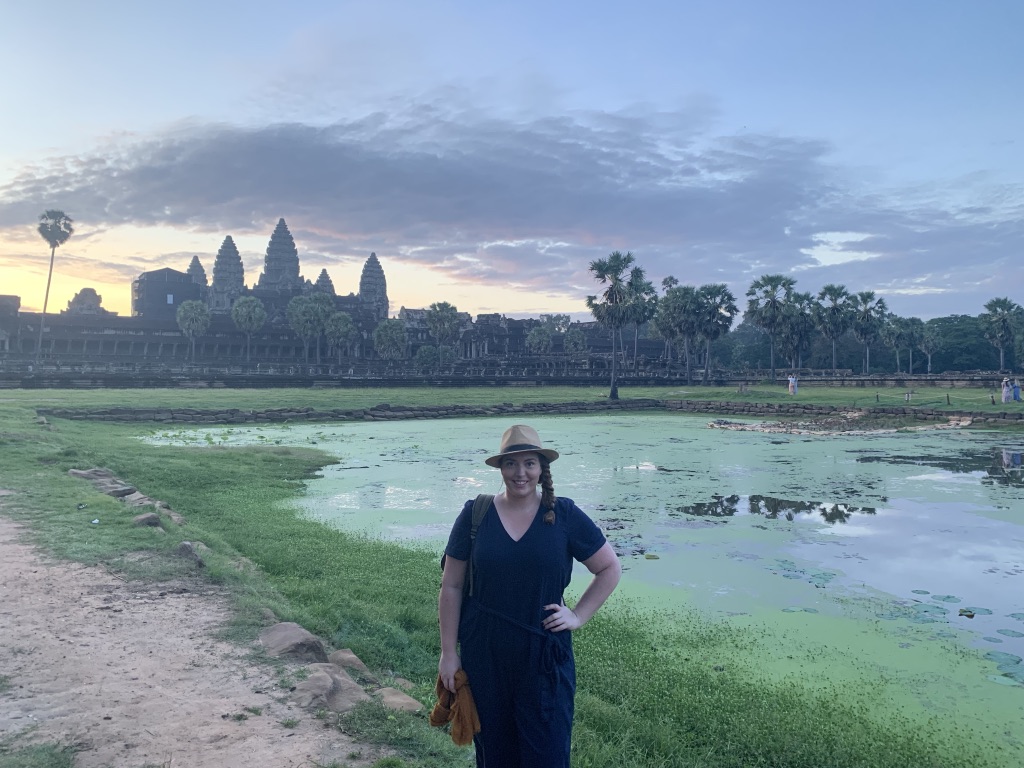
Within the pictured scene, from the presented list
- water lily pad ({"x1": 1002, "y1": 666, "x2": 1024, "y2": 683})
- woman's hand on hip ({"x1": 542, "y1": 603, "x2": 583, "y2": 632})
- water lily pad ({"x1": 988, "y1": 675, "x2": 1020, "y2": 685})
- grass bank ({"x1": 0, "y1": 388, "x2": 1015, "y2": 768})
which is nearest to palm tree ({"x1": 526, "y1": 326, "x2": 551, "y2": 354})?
grass bank ({"x1": 0, "y1": 388, "x2": 1015, "y2": 768})

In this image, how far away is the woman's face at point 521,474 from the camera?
321 cm

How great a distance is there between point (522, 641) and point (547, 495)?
0.63 m

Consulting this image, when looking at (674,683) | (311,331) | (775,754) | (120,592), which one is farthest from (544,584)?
(311,331)

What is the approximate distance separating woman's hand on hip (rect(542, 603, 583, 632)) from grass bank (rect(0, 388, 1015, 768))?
55.5 inches

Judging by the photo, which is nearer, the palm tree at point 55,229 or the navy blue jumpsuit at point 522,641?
the navy blue jumpsuit at point 522,641

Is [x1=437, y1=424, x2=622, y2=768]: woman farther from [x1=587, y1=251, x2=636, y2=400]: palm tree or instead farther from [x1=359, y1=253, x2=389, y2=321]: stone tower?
[x1=359, y1=253, x2=389, y2=321]: stone tower

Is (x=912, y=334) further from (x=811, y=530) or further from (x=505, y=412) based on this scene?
(x=811, y=530)

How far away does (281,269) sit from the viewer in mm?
119250

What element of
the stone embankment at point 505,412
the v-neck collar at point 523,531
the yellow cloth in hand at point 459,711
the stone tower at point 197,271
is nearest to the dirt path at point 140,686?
the yellow cloth in hand at point 459,711

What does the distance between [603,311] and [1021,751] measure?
4821cm

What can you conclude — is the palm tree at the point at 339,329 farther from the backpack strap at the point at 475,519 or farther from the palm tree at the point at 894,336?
the backpack strap at the point at 475,519

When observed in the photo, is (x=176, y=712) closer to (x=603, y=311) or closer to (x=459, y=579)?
(x=459, y=579)

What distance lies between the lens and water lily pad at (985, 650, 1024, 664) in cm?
613

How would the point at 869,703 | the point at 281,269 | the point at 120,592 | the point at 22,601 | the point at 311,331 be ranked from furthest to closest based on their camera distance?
1. the point at 281,269
2. the point at 311,331
3. the point at 120,592
4. the point at 22,601
5. the point at 869,703
